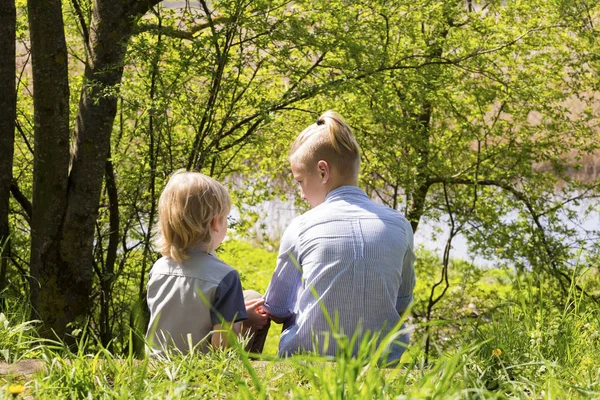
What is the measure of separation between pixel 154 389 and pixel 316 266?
0.83 meters

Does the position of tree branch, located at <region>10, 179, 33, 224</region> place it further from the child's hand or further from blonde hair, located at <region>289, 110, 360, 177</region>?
blonde hair, located at <region>289, 110, 360, 177</region>

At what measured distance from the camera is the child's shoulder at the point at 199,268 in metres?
2.96

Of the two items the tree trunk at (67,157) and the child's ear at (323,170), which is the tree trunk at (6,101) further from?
the child's ear at (323,170)

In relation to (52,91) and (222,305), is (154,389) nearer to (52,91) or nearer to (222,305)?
(222,305)

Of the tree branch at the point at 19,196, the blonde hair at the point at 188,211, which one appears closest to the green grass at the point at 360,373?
the blonde hair at the point at 188,211

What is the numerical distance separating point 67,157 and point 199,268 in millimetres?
2318

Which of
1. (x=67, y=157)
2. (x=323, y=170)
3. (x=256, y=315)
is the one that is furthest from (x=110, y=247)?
(x=323, y=170)

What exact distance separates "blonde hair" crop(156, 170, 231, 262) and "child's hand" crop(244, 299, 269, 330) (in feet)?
1.03

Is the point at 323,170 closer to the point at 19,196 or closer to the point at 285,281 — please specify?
the point at 285,281

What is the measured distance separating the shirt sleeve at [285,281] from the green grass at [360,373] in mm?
524

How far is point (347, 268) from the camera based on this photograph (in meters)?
2.76

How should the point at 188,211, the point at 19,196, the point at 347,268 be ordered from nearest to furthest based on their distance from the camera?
the point at 347,268, the point at 188,211, the point at 19,196

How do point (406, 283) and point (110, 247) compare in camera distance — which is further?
point (110, 247)

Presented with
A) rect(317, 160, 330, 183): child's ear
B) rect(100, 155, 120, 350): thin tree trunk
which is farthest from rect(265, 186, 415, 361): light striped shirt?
rect(100, 155, 120, 350): thin tree trunk
